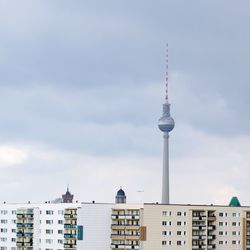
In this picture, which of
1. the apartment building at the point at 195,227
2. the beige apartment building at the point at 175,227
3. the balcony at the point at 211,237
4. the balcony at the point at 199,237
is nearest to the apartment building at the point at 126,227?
the beige apartment building at the point at 175,227

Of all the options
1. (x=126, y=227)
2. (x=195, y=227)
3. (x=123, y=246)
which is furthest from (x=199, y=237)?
(x=123, y=246)

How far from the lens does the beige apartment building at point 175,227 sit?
174 meters

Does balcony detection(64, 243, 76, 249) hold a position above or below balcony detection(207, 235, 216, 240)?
below

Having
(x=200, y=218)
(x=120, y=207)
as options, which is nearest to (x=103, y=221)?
(x=120, y=207)

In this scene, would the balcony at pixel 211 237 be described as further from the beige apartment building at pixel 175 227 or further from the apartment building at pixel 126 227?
the apartment building at pixel 126 227

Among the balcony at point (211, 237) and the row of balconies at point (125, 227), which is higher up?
the row of balconies at point (125, 227)

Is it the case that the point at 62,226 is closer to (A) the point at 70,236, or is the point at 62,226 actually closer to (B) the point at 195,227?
(A) the point at 70,236

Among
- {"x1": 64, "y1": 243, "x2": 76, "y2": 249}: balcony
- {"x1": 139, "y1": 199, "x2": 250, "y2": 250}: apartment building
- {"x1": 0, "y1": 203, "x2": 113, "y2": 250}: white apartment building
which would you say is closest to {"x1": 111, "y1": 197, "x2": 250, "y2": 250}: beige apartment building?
{"x1": 139, "y1": 199, "x2": 250, "y2": 250}: apartment building

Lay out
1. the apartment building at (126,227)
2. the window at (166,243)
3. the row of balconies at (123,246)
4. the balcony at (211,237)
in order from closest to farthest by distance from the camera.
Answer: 1. the window at (166,243)
2. the row of balconies at (123,246)
3. the apartment building at (126,227)
4. the balcony at (211,237)

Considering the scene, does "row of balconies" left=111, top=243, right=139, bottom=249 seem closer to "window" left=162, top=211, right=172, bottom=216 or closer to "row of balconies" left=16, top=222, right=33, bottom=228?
"window" left=162, top=211, right=172, bottom=216

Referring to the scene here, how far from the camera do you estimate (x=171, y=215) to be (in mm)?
175625

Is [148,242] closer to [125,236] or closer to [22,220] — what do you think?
[125,236]

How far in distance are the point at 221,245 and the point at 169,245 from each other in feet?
42.7

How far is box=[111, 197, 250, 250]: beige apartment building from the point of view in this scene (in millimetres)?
174250
